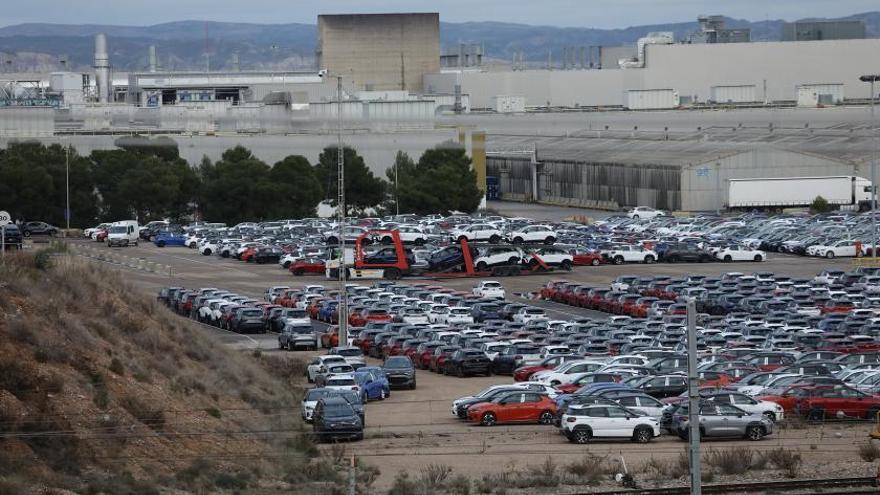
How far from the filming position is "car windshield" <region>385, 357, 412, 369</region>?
1719 cm

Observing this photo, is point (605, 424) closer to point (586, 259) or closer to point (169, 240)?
point (586, 259)

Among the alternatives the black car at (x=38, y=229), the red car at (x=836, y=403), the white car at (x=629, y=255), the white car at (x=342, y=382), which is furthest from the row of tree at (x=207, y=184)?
the red car at (x=836, y=403)

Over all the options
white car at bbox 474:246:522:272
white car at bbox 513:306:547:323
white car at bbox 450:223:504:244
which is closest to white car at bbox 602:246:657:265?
white car at bbox 474:246:522:272

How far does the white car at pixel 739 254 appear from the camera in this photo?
3130cm

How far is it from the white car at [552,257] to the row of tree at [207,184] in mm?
10036

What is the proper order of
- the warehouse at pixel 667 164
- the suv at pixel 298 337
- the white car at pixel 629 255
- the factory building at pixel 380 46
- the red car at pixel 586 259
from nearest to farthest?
Answer: the suv at pixel 298 337 < the red car at pixel 586 259 < the white car at pixel 629 255 < the warehouse at pixel 667 164 < the factory building at pixel 380 46

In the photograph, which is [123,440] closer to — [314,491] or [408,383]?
[314,491]

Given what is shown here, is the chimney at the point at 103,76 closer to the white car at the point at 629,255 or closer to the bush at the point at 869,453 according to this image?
the white car at the point at 629,255

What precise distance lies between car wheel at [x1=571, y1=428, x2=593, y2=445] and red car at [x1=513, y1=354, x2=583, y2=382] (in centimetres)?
359

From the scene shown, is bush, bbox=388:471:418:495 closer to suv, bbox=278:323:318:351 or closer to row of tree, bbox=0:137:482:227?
suv, bbox=278:323:318:351

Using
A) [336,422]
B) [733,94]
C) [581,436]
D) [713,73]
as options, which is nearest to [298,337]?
[336,422]

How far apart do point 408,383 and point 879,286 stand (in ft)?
37.0

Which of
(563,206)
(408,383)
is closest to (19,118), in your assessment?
(563,206)

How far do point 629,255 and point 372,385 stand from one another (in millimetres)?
15753
